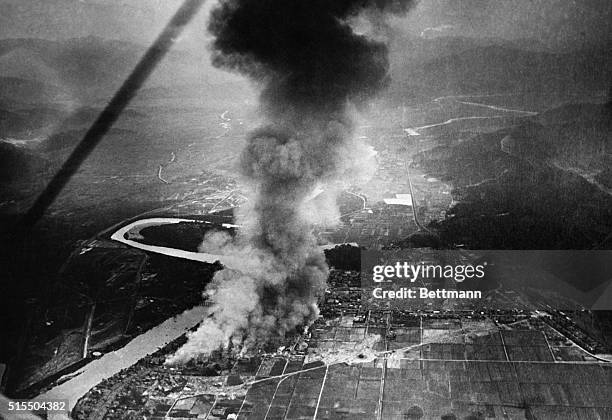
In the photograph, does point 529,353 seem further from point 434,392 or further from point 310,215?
point 310,215

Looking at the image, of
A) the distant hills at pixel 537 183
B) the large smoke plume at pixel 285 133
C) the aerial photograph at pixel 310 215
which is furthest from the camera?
the distant hills at pixel 537 183

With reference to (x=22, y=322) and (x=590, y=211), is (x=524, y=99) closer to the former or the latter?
(x=590, y=211)

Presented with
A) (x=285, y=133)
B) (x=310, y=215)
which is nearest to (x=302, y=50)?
(x=285, y=133)

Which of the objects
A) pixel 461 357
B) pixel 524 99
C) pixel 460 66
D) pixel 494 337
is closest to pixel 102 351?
pixel 461 357

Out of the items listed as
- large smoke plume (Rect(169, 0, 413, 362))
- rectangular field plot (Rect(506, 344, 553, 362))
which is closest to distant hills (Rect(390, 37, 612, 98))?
large smoke plume (Rect(169, 0, 413, 362))

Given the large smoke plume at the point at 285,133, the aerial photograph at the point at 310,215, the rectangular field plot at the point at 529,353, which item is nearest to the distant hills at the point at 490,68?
the aerial photograph at the point at 310,215

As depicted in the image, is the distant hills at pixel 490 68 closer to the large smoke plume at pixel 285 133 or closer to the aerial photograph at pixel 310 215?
the aerial photograph at pixel 310 215

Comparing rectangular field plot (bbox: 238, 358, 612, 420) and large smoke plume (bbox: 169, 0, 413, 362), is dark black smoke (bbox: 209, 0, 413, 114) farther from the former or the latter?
rectangular field plot (bbox: 238, 358, 612, 420)
